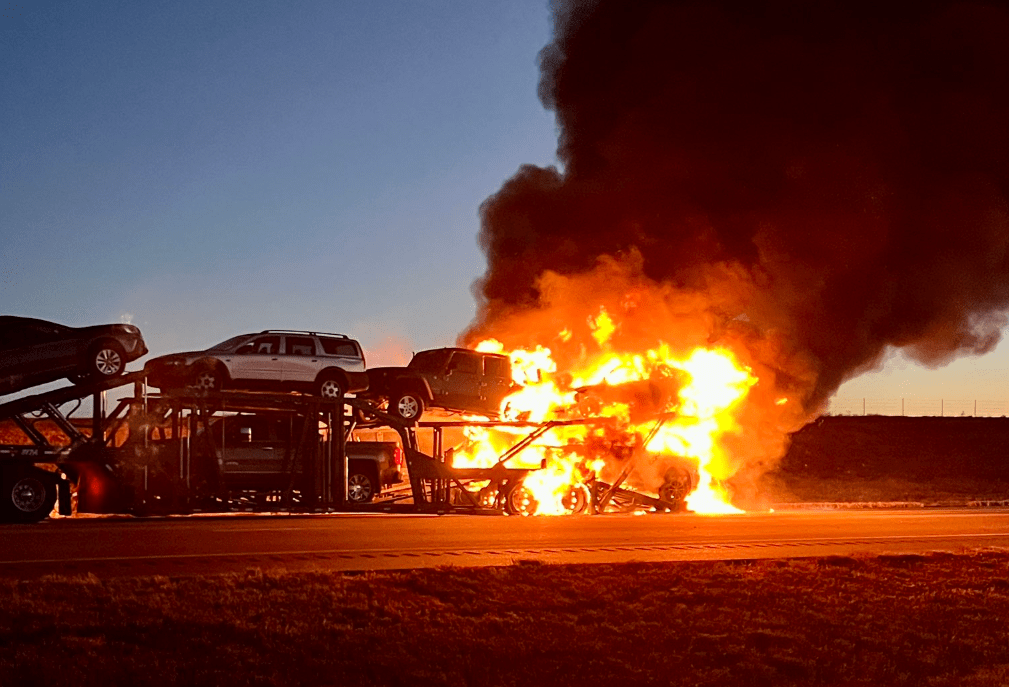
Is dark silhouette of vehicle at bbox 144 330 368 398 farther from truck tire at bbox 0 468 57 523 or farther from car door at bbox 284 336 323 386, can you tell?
truck tire at bbox 0 468 57 523

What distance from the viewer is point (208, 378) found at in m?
23.4

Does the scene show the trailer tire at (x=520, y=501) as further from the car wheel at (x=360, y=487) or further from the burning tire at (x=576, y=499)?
the car wheel at (x=360, y=487)

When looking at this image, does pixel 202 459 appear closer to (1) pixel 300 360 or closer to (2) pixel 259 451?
(2) pixel 259 451

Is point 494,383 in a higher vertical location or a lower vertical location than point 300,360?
lower

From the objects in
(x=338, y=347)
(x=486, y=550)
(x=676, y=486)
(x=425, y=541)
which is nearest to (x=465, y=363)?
(x=338, y=347)

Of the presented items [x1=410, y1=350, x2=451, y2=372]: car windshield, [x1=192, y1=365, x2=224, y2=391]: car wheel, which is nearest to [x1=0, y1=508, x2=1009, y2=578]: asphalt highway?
[x1=192, y1=365, x2=224, y2=391]: car wheel

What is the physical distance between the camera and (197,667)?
1027cm

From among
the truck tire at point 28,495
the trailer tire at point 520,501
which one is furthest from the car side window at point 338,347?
the truck tire at point 28,495

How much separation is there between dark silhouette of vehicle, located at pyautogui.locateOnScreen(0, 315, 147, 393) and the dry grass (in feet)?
30.4

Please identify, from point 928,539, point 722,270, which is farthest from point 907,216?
point 928,539

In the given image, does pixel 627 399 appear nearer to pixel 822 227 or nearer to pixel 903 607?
pixel 822 227

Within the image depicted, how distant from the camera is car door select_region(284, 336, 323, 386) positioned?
24344mm

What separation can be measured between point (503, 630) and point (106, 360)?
1281 cm

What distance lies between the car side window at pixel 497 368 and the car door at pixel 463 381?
22 centimetres
